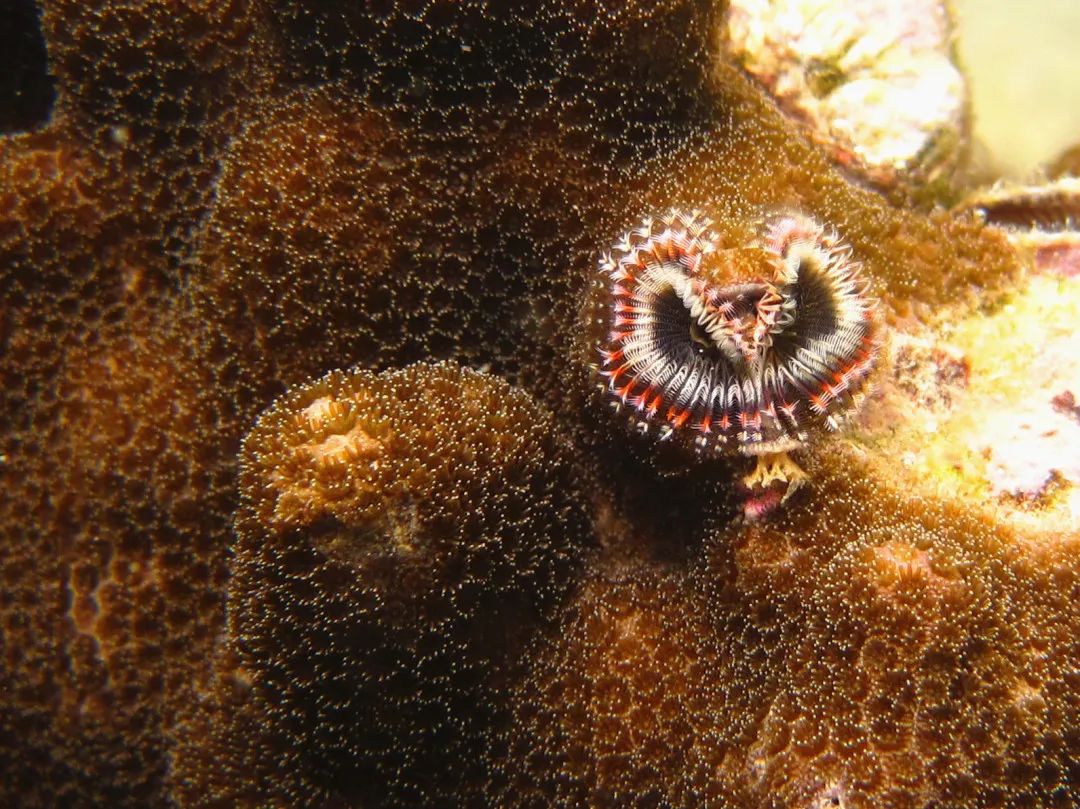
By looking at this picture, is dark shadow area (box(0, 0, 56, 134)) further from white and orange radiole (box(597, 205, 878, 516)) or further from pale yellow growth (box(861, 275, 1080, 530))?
pale yellow growth (box(861, 275, 1080, 530))

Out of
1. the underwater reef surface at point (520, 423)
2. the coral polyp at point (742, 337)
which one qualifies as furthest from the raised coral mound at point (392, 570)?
the coral polyp at point (742, 337)

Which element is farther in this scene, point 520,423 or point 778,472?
point 520,423

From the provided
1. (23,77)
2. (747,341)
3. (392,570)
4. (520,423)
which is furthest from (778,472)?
(23,77)

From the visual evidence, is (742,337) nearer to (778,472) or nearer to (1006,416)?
(778,472)

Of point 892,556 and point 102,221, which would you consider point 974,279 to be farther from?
point 102,221

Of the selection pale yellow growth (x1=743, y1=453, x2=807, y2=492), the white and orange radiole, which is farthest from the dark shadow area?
pale yellow growth (x1=743, y1=453, x2=807, y2=492)

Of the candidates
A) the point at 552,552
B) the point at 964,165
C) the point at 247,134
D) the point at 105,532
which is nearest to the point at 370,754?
the point at 552,552
